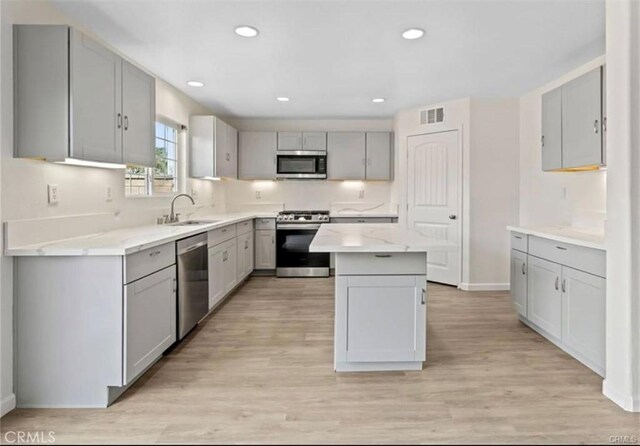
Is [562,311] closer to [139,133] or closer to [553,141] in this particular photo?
[553,141]

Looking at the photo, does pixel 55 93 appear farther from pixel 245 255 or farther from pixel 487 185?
pixel 487 185

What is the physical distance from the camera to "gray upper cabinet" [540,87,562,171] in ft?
10.5

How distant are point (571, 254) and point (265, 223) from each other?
380 centimetres

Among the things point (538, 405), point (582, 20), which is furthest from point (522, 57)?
point (538, 405)

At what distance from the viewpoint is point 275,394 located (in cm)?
221

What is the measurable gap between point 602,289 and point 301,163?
4.11 m

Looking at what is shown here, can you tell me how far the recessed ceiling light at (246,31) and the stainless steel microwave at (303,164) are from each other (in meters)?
2.93

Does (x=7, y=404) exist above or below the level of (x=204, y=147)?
below

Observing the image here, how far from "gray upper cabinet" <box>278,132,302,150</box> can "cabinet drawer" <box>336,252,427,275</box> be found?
3606 millimetres

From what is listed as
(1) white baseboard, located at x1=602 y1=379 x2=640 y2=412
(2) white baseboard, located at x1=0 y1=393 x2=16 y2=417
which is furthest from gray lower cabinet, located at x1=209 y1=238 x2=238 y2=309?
(1) white baseboard, located at x1=602 y1=379 x2=640 y2=412

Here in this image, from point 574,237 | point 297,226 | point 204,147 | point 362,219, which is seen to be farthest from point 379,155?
point 574,237

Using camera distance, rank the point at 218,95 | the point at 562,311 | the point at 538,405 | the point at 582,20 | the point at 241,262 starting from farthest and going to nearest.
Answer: the point at 241,262 → the point at 218,95 → the point at 562,311 → the point at 582,20 → the point at 538,405

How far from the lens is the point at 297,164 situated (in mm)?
5719

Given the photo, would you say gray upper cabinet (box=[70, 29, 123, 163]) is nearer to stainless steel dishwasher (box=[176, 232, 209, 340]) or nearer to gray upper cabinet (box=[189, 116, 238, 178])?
stainless steel dishwasher (box=[176, 232, 209, 340])
